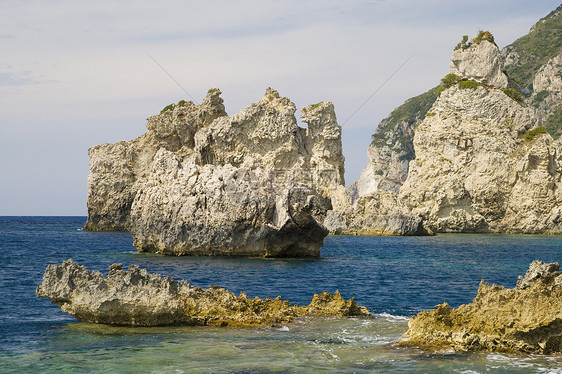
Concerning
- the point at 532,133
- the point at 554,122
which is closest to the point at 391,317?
the point at 532,133

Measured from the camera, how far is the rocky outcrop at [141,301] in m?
17.8

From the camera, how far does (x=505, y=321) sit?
49.3 ft

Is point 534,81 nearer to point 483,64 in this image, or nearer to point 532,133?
point 483,64

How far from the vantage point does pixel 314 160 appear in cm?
9694

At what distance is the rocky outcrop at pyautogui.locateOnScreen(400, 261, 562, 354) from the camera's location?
14727 mm

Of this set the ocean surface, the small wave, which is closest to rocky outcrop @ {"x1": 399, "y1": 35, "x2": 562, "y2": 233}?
the ocean surface

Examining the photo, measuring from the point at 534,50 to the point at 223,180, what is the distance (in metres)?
155

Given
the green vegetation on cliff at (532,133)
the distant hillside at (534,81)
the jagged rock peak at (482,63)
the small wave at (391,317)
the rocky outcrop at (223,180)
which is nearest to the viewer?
the small wave at (391,317)

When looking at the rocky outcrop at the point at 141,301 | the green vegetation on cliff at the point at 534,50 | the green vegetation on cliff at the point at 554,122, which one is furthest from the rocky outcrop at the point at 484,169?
the green vegetation on cliff at the point at 534,50

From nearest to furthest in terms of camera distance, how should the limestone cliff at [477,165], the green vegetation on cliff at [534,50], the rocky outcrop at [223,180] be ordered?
the rocky outcrop at [223,180]
the limestone cliff at [477,165]
the green vegetation on cliff at [534,50]

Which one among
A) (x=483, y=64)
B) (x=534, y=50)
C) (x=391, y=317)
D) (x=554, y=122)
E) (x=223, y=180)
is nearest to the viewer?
(x=391, y=317)

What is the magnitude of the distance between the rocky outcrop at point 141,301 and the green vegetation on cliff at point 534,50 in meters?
162

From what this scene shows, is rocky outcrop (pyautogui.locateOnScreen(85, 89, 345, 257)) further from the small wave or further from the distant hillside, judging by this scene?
the distant hillside

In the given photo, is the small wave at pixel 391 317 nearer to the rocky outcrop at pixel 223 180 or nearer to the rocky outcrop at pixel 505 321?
the rocky outcrop at pixel 505 321
